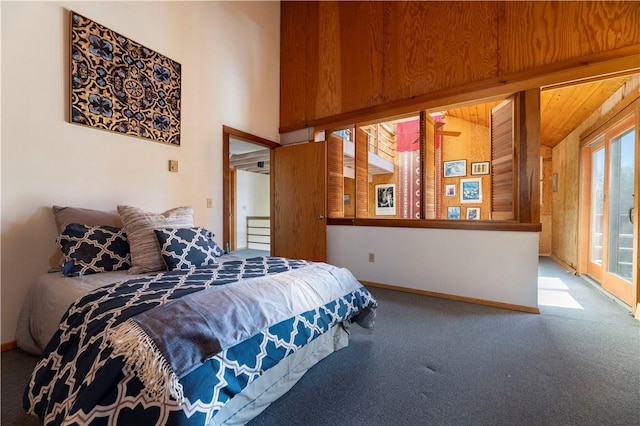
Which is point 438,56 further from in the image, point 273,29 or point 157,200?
point 157,200

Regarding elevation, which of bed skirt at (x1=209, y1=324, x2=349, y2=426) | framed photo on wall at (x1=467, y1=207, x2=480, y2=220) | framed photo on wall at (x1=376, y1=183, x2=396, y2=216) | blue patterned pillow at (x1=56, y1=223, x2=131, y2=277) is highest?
framed photo on wall at (x1=376, y1=183, x2=396, y2=216)

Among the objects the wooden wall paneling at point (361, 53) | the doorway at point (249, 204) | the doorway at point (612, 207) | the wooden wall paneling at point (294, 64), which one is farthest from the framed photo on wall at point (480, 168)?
the doorway at point (249, 204)

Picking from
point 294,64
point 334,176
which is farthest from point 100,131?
point 294,64

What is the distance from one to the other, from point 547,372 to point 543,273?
3315mm

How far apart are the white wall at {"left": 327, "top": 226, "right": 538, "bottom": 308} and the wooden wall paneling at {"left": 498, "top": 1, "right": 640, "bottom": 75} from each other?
170cm

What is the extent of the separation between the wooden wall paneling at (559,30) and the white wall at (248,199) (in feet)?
18.3

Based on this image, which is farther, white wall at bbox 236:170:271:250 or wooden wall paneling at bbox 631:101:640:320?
white wall at bbox 236:170:271:250

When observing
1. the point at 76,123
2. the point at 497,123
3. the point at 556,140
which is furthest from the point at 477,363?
the point at 556,140

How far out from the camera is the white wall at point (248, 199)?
24.4ft

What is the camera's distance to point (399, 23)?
3391 mm

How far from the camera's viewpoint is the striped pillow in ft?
6.23

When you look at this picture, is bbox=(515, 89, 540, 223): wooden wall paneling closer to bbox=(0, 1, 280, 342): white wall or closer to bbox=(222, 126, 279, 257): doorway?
bbox=(0, 1, 280, 342): white wall

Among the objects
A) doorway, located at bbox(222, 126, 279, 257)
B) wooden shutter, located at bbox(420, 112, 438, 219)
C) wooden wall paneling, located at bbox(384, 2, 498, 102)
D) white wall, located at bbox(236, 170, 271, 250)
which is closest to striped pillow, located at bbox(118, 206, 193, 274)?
wooden shutter, located at bbox(420, 112, 438, 219)

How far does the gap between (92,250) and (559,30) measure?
170 inches
